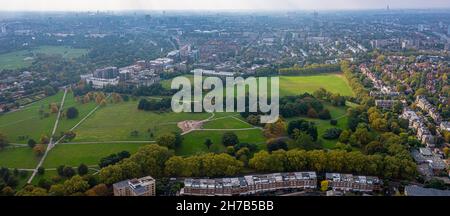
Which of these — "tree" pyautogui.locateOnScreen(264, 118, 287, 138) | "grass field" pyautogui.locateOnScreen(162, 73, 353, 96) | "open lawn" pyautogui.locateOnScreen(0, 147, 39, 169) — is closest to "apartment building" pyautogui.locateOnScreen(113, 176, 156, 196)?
"open lawn" pyautogui.locateOnScreen(0, 147, 39, 169)

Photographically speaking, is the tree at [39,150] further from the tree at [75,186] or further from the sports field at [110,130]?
the tree at [75,186]

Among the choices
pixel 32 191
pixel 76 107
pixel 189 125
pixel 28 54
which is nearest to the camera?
pixel 32 191

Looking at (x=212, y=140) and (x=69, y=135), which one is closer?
(x=212, y=140)

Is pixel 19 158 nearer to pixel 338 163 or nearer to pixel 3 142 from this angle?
pixel 3 142

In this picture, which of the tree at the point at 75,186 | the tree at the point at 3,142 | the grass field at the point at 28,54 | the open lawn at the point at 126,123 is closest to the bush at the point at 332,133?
the open lawn at the point at 126,123

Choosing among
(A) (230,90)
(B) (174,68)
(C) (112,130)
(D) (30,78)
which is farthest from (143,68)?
(C) (112,130)

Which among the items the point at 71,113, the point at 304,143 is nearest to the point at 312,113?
the point at 304,143
